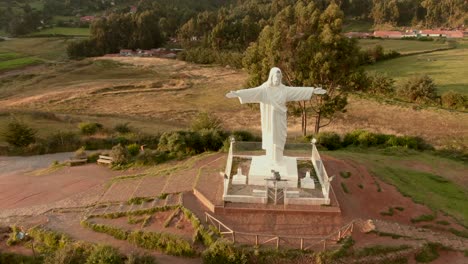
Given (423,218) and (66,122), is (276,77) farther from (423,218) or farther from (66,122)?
(66,122)

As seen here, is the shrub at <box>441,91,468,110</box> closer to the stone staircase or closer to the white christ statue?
the white christ statue

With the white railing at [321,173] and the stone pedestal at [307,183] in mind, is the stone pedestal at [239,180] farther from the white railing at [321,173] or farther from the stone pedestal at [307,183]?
the white railing at [321,173]

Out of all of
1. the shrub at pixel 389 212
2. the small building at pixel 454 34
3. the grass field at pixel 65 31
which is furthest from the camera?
the grass field at pixel 65 31

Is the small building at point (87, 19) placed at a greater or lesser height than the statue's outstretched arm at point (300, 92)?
greater

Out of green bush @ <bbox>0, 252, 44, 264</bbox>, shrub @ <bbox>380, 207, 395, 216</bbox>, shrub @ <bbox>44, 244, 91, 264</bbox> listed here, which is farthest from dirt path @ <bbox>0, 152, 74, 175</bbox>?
shrub @ <bbox>380, 207, 395, 216</bbox>

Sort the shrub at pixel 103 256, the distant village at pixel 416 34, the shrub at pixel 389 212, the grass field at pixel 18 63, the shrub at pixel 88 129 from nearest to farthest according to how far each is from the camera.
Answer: the shrub at pixel 103 256
the shrub at pixel 389 212
the shrub at pixel 88 129
the grass field at pixel 18 63
the distant village at pixel 416 34

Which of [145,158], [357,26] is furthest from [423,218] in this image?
[357,26]

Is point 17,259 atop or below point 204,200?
below

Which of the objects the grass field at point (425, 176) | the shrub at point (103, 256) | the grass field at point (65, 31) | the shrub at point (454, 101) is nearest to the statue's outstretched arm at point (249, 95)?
the shrub at point (103, 256)
